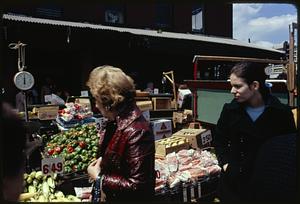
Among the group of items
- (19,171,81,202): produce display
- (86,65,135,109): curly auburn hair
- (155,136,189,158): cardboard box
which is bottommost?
(19,171,81,202): produce display

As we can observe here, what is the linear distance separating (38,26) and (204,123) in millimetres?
3636

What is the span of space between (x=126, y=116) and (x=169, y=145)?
2630 mm

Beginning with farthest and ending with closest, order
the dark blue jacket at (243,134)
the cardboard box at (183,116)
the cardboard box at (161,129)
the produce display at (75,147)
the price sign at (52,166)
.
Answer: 1. the cardboard box at (183,116)
2. the cardboard box at (161,129)
3. the produce display at (75,147)
4. the price sign at (52,166)
5. the dark blue jacket at (243,134)

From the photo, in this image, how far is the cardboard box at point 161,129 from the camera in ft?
16.5

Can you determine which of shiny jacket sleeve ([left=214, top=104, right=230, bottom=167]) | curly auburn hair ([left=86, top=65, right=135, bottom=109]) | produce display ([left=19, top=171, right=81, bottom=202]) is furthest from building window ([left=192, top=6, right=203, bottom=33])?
curly auburn hair ([left=86, top=65, right=135, bottom=109])

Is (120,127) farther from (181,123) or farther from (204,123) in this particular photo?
(181,123)

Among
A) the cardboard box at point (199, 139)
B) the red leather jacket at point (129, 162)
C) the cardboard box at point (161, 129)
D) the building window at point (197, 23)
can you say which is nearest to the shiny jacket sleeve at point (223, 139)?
the red leather jacket at point (129, 162)

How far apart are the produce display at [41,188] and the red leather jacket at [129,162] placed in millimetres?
1219

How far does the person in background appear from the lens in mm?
1370

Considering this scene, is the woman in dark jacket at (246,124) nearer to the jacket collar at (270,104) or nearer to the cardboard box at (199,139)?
the jacket collar at (270,104)

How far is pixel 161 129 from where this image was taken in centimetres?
508

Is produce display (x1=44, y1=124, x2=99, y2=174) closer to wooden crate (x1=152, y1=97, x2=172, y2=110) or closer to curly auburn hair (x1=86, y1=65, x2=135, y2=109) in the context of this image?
wooden crate (x1=152, y1=97, x2=172, y2=110)

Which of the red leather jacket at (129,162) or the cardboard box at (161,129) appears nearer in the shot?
the red leather jacket at (129,162)

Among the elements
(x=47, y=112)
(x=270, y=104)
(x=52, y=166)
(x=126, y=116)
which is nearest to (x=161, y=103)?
(x=47, y=112)
